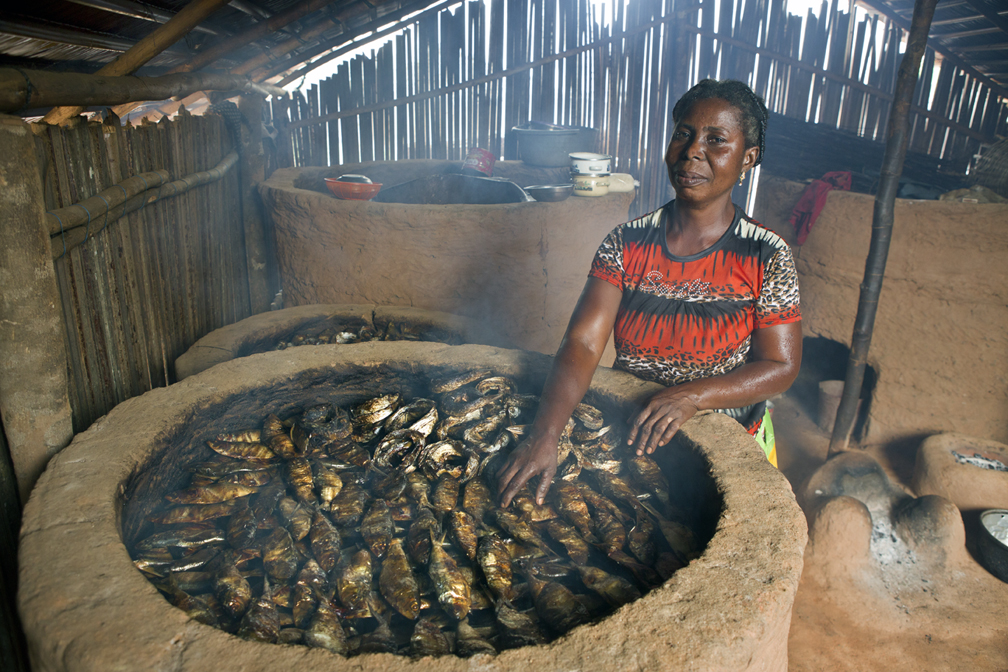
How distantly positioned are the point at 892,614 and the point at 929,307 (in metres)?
2.76

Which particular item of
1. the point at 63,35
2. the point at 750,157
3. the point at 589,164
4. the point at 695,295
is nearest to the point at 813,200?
the point at 589,164

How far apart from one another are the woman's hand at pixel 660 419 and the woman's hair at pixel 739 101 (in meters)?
0.99

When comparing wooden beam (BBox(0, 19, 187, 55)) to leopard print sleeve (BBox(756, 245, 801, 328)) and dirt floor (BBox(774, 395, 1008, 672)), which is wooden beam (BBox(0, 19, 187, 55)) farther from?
dirt floor (BBox(774, 395, 1008, 672))

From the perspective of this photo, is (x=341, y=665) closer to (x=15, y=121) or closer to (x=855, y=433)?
(x=15, y=121)

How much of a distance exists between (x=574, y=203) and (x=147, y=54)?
2.99 meters

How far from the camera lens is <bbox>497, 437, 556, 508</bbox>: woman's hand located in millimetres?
2037

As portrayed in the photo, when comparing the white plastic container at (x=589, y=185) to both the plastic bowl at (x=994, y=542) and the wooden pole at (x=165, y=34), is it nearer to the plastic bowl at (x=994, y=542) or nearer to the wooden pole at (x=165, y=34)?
the wooden pole at (x=165, y=34)

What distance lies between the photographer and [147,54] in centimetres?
327

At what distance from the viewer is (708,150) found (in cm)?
220

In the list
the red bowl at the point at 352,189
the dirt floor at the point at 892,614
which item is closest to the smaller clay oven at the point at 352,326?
the red bowl at the point at 352,189

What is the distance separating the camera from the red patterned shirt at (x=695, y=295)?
230 cm

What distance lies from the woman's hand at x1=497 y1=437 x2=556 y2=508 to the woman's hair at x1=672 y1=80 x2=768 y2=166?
1293 millimetres

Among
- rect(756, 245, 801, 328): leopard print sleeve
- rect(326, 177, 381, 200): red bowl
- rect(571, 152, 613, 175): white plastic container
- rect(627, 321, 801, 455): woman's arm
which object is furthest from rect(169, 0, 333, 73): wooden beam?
rect(627, 321, 801, 455): woman's arm

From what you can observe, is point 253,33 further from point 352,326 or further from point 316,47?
point 352,326
